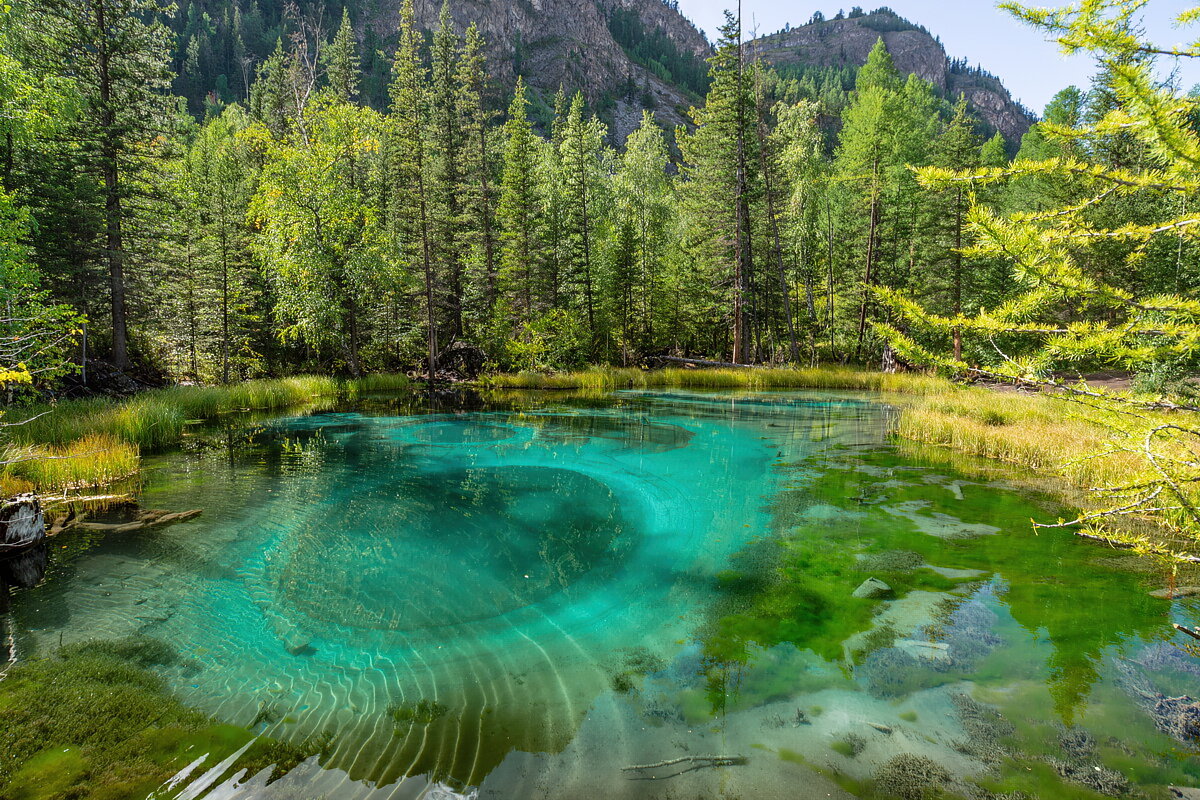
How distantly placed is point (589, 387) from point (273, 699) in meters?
21.0

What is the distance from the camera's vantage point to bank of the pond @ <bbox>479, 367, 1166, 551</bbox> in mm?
8461

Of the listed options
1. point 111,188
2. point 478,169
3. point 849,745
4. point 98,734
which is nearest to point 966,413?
point 849,745

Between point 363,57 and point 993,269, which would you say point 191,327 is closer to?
point 993,269

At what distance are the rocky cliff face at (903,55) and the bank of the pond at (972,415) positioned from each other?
167394 mm

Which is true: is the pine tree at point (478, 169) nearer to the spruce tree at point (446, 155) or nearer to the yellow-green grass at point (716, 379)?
the spruce tree at point (446, 155)

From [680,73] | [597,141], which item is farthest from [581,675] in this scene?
[680,73]

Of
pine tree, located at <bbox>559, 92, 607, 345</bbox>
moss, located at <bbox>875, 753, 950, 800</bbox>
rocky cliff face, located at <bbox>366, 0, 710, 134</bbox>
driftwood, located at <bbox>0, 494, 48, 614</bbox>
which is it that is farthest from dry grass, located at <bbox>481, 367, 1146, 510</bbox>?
rocky cliff face, located at <bbox>366, 0, 710, 134</bbox>

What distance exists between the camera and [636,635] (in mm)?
4879

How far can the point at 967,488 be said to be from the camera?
9430 mm

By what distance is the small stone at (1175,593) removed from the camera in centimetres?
536

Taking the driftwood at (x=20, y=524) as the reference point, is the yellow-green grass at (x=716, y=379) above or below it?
above

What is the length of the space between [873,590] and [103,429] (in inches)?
552

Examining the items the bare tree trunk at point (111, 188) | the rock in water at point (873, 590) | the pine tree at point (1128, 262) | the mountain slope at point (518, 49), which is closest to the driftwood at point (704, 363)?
the rock in water at point (873, 590)

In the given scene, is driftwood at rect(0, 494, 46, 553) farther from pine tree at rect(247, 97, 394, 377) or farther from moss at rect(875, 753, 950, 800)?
pine tree at rect(247, 97, 394, 377)
